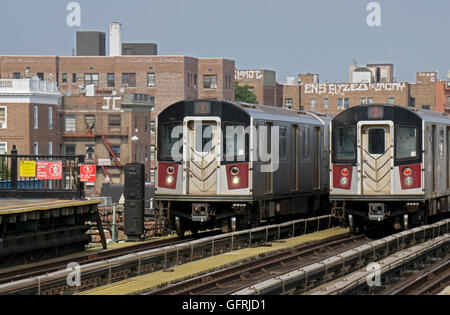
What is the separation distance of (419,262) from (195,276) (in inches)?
208

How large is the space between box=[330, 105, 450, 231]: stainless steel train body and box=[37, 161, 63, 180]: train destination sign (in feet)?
23.6

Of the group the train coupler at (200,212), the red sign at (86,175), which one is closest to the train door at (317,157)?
the train coupler at (200,212)

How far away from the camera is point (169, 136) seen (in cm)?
2508

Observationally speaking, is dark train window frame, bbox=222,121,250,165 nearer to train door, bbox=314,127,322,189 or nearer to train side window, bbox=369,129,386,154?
train side window, bbox=369,129,386,154

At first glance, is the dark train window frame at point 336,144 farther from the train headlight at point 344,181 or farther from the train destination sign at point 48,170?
the train destination sign at point 48,170

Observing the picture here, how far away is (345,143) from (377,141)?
2.92ft

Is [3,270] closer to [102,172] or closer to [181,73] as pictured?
[102,172]

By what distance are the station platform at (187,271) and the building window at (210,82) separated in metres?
84.6

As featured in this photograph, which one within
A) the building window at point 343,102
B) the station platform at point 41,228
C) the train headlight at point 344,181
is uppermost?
the building window at point 343,102

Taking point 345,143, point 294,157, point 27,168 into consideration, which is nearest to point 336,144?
point 345,143

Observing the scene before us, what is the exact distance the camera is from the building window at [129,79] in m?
105

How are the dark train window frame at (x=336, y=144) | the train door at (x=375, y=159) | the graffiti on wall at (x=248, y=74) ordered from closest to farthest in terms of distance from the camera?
the train door at (x=375, y=159) → the dark train window frame at (x=336, y=144) → the graffiti on wall at (x=248, y=74)

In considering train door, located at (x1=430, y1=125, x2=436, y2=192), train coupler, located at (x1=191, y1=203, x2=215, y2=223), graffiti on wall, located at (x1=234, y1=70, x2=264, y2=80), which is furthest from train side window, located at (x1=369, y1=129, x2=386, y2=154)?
graffiti on wall, located at (x1=234, y1=70, x2=264, y2=80)
